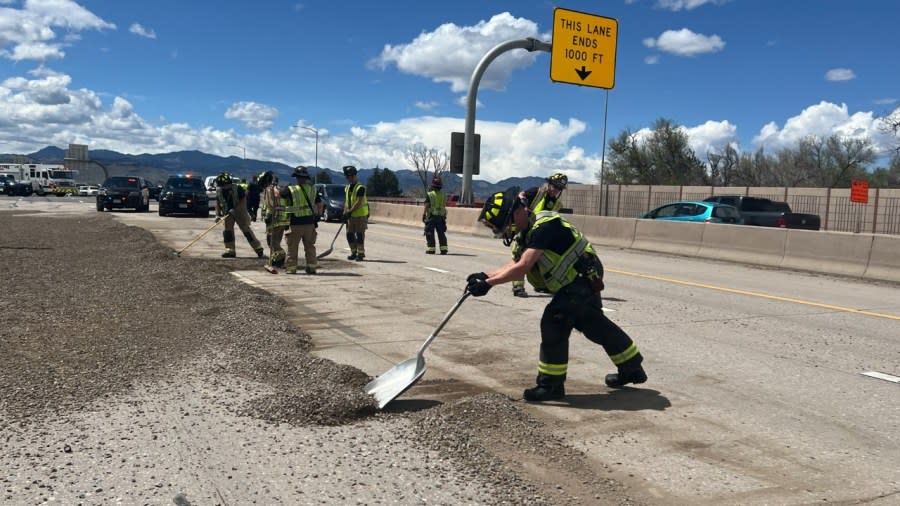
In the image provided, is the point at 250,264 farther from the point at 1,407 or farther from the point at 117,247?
the point at 1,407

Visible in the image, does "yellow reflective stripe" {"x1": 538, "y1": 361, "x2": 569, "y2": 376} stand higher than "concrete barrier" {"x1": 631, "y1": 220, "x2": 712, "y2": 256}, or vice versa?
"concrete barrier" {"x1": 631, "y1": 220, "x2": 712, "y2": 256}

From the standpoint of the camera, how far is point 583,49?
830 inches

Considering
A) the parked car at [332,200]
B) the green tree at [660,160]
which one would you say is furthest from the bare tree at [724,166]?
the parked car at [332,200]

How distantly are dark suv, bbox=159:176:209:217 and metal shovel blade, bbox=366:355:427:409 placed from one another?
28.8 metres

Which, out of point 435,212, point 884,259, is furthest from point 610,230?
point 884,259

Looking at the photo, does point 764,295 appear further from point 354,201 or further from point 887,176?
point 887,176

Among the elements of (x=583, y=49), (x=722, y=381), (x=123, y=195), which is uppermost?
(x=583, y=49)

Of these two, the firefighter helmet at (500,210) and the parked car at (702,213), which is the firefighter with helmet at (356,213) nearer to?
the parked car at (702,213)

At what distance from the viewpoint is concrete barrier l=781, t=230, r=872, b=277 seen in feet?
47.0

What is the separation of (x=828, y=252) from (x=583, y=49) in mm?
9217

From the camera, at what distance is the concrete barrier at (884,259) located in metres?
13.6

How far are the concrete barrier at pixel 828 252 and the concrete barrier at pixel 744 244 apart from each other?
24 cm

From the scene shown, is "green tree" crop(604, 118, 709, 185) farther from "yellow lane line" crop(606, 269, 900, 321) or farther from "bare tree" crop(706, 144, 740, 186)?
"yellow lane line" crop(606, 269, 900, 321)

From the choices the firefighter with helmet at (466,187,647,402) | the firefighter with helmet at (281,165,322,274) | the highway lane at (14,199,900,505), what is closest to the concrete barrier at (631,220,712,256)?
the highway lane at (14,199,900,505)
